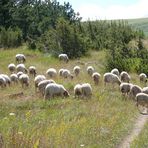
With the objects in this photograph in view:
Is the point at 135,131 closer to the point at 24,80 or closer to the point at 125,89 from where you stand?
the point at 125,89

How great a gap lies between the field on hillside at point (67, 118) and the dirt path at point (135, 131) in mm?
171

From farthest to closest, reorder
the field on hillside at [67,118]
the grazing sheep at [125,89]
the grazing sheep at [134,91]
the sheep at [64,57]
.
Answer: the sheep at [64,57] < the grazing sheep at [125,89] < the grazing sheep at [134,91] < the field on hillside at [67,118]

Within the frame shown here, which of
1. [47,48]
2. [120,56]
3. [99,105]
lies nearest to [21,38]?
[47,48]

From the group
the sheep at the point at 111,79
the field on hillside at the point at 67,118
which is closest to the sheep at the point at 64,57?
the field on hillside at the point at 67,118

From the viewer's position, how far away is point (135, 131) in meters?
16.4

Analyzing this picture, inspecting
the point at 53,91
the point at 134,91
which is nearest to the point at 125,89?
the point at 134,91

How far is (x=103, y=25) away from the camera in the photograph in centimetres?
5344

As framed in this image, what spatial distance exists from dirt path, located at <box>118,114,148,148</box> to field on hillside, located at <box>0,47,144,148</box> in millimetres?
171

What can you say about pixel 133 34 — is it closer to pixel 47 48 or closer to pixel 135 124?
pixel 47 48

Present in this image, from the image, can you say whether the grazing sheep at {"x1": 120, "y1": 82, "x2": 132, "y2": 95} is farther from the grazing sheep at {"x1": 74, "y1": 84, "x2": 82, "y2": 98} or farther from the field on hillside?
the grazing sheep at {"x1": 74, "y1": 84, "x2": 82, "y2": 98}

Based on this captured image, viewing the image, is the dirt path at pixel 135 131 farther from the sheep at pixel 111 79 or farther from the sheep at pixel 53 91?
the sheep at pixel 111 79

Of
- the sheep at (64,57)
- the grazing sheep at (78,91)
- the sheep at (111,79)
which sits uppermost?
the grazing sheep at (78,91)

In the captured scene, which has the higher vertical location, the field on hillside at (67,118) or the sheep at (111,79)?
the field on hillside at (67,118)

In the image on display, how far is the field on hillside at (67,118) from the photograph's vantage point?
11337 millimetres
